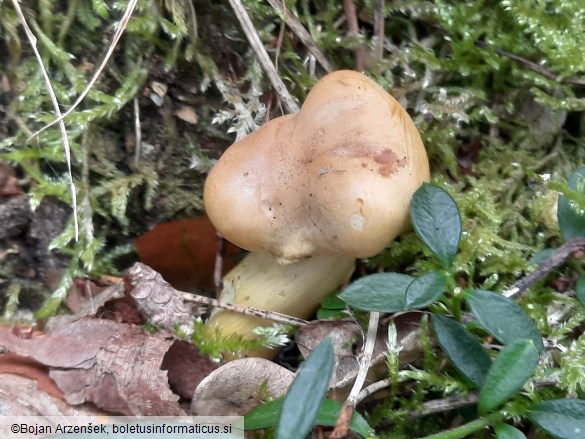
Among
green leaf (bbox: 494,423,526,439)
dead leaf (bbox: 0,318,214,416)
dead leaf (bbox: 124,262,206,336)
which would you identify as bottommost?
dead leaf (bbox: 0,318,214,416)

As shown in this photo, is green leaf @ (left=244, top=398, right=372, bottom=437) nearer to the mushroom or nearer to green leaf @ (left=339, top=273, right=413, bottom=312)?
green leaf @ (left=339, top=273, right=413, bottom=312)

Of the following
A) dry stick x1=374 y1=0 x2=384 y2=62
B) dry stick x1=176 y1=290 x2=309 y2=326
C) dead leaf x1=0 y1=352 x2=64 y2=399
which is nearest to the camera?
dead leaf x1=0 y1=352 x2=64 y2=399

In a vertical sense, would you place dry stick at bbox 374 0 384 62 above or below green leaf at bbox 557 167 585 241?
above

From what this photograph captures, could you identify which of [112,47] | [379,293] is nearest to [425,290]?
[379,293]

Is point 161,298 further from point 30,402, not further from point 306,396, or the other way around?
point 306,396

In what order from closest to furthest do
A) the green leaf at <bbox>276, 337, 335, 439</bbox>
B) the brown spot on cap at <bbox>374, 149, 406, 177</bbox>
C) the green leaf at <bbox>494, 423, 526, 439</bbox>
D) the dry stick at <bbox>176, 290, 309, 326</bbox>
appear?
the green leaf at <bbox>276, 337, 335, 439</bbox>
the green leaf at <bbox>494, 423, 526, 439</bbox>
the brown spot on cap at <bbox>374, 149, 406, 177</bbox>
the dry stick at <bbox>176, 290, 309, 326</bbox>

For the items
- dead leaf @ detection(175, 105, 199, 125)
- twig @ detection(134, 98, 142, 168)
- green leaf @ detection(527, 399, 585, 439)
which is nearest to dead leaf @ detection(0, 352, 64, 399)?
twig @ detection(134, 98, 142, 168)

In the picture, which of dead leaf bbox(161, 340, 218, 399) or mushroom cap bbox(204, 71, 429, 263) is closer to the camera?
mushroom cap bbox(204, 71, 429, 263)
